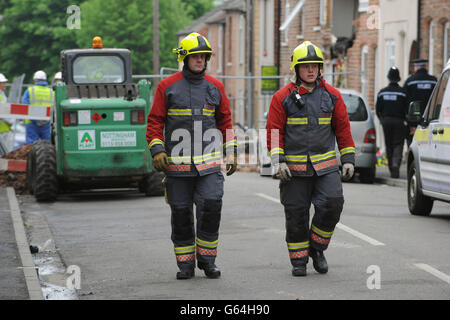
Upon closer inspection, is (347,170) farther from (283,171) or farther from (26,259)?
(26,259)

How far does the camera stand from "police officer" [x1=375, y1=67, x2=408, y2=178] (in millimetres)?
19594

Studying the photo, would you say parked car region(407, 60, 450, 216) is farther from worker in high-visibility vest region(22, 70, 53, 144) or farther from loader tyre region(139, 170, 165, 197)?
worker in high-visibility vest region(22, 70, 53, 144)

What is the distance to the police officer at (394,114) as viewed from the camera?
19.6 m

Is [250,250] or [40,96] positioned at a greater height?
[40,96]

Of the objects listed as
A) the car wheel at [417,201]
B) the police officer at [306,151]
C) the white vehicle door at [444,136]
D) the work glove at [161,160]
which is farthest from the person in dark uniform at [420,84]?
the work glove at [161,160]

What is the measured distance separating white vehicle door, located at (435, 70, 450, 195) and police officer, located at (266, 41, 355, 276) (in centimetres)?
387

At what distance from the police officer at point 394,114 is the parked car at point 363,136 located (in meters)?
0.29

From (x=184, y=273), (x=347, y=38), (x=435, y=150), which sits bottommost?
(x=184, y=273)

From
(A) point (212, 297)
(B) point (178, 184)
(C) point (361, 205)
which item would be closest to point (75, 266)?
(B) point (178, 184)

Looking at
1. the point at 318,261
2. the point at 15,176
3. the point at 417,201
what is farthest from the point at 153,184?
the point at 318,261

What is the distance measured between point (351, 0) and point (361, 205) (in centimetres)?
2047

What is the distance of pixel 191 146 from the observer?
8375 mm

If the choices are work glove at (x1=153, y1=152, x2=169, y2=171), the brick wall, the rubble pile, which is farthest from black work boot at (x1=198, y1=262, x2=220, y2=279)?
the brick wall

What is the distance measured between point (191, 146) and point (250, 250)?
6.97 feet
